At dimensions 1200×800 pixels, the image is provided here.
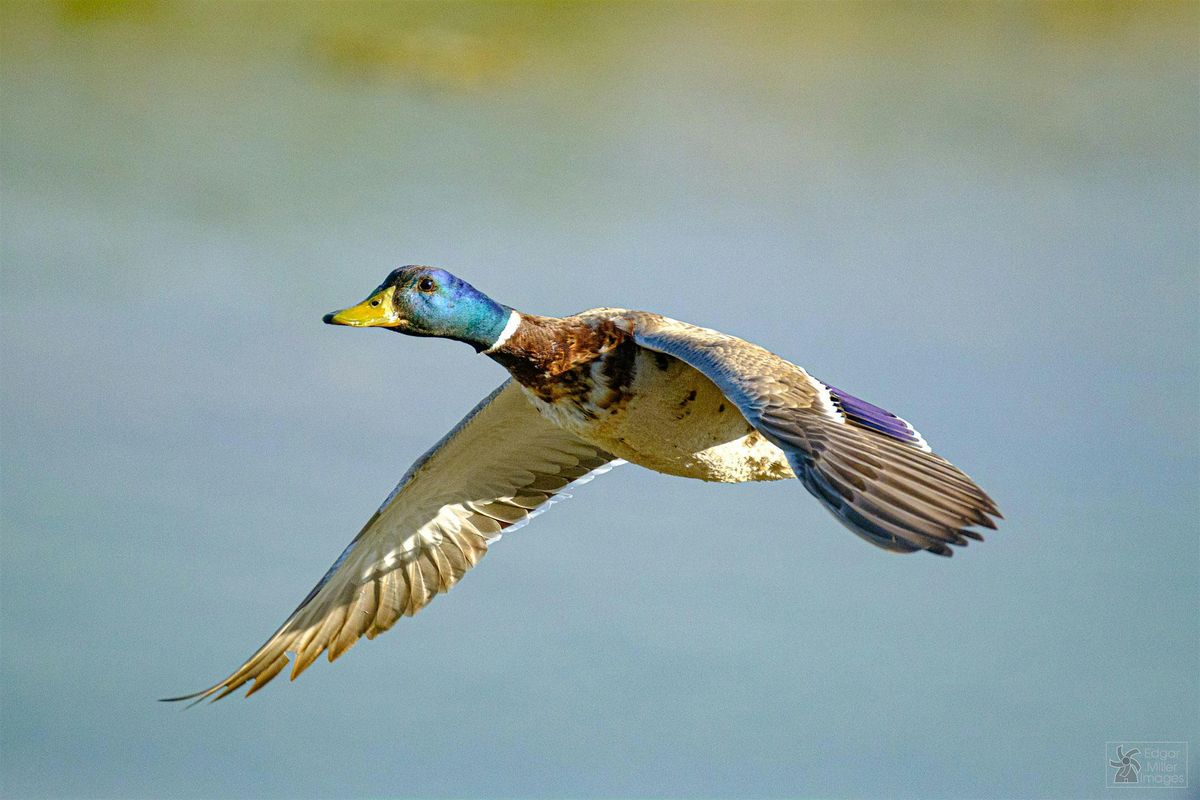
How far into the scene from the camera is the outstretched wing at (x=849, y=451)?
15.9ft

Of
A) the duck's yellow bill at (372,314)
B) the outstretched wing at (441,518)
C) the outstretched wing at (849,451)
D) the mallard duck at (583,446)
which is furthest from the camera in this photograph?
the outstretched wing at (441,518)

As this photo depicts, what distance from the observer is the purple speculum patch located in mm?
5938

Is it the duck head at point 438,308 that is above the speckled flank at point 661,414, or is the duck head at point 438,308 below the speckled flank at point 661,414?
above

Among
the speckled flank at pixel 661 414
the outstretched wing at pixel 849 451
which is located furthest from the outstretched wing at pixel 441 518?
the outstretched wing at pixel 849 451

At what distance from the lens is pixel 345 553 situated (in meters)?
8.11

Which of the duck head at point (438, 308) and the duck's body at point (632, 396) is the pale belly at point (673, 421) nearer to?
the duck's body at point (632, 396)

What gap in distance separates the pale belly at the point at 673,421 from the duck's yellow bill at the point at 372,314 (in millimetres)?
837

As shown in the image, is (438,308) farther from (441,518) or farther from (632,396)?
(441,518)

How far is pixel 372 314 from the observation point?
656cm

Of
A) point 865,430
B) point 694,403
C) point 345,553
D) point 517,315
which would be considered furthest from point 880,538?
point 345,553

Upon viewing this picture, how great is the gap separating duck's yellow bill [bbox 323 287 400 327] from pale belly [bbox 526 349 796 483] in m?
0.84

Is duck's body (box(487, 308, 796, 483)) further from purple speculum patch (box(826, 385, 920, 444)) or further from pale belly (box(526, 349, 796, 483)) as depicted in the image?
purple speculum patch (box(826, 385, 920, 444))

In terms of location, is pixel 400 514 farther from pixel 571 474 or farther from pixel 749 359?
pixel 749 359

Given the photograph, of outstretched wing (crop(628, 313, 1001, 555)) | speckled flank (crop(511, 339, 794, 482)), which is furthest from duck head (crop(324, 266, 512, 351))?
outstretched wing (crop(628, 313, 1001, 555))
